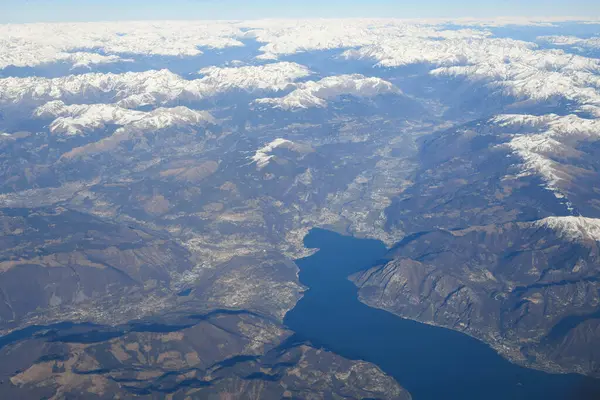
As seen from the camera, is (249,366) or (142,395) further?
(249,366)

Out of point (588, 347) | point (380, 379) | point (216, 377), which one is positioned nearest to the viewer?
point (216, 377)

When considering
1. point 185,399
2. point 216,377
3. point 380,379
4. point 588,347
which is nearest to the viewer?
point 185,399

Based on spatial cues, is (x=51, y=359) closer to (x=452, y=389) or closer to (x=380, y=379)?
(x=380, y=379)

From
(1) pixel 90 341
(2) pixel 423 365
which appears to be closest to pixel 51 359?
(1) pixel 90 341

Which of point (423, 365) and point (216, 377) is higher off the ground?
point (216, 377)

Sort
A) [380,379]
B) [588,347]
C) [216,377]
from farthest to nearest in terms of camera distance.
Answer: [588,347]
[380,379]
[216,377]

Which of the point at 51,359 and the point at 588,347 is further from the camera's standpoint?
the point at 588,347

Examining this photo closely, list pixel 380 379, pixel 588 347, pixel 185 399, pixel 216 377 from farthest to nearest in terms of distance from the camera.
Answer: pixel 588 347, pixel 380 379, pixel 216 377, pixel 185 399

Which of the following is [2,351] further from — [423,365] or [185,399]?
[423,365]

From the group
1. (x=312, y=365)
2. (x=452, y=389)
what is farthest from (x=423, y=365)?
(x=312, y=365)
